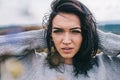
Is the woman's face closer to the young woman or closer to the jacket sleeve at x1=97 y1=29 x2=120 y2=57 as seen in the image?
the young woman

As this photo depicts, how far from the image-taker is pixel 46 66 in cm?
330

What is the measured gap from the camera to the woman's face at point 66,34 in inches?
124

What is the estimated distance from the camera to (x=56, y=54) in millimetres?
3303

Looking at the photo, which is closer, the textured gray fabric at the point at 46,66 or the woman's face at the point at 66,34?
the woman's face at the point at 66,34

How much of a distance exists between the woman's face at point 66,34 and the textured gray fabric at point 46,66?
13cm

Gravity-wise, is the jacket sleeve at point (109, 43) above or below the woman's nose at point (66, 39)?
below

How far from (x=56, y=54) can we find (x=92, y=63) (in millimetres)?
211

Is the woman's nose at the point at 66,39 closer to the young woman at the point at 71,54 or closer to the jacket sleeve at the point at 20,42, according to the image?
the young woman at the point at 71,54

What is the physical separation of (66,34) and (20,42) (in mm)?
287

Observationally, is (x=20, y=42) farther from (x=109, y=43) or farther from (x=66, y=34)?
(x=109, y=43)

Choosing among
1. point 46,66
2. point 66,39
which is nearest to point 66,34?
point 66,39

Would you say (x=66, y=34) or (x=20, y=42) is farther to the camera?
(x=20, y=42)

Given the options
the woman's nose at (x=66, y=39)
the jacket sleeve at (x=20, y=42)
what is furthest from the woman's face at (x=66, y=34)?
the jacket sleeve at (x=20, y=42)

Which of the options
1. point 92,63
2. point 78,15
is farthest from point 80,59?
point 78,15
